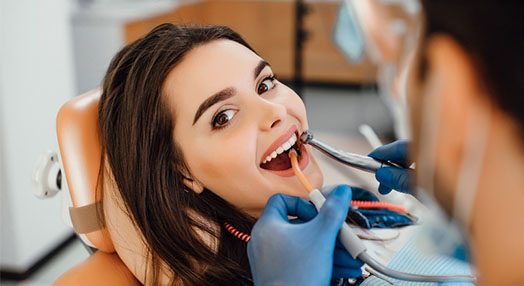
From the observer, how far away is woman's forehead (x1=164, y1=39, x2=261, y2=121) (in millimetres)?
1116

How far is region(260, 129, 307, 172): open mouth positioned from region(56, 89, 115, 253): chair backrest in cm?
32

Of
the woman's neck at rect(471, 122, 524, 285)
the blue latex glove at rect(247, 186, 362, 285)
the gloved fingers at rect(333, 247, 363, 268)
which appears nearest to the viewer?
the woman's neck at rect(471, 122, 524, 285)

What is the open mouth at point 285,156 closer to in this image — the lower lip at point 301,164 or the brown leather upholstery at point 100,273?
the lower lip at point 301,164

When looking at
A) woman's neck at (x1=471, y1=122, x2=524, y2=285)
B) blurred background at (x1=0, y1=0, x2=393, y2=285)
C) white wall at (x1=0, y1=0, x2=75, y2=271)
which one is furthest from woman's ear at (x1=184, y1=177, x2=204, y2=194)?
white wall at (x1=0, y1=0, x2=75, y2=271)

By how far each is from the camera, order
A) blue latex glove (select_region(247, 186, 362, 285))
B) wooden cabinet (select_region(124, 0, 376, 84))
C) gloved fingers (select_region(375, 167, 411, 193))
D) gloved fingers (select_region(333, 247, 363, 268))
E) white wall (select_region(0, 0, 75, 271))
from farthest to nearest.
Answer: wooden cabinet (select_region(124, 0, 376, 84)) < white wall (select_region(0, 0, 75, 271)) < gloved fingers (select_region(375, 167, 411, 193)) < gloved fingers (select_region(333, 247, 363, 268)) < blue latex glove (select_region(247, 186, 362, 285))

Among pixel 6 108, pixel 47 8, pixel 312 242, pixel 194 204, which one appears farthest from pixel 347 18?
pixel 312 242

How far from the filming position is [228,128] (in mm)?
1116

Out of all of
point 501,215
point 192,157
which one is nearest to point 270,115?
point 192,157

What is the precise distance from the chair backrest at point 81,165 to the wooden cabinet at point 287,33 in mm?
3255

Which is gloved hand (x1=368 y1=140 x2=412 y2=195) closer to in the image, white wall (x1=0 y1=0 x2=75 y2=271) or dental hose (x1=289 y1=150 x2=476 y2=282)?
dental hose (x1=289 y1=150 x2=476 y2=282)

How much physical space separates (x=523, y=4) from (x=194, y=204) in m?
0.80

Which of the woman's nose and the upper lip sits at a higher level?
the woman's nose

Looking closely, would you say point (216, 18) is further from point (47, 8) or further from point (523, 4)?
point (523, 4)

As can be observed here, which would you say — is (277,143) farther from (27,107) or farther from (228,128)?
(27,107)
